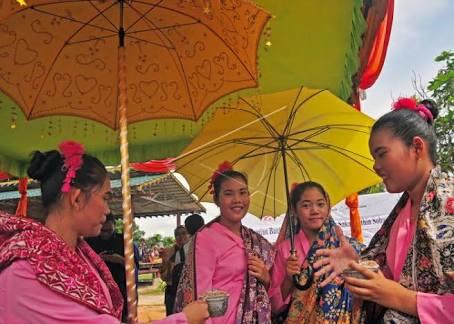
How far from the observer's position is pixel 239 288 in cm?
276

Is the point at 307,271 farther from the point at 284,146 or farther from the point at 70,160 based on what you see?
the point at 70,160

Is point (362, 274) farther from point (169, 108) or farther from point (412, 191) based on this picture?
point (169, 108)

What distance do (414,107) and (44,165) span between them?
1.47 metres

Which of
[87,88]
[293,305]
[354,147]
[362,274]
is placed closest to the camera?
[362,274]

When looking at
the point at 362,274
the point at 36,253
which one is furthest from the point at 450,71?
Result: the point at 36,253

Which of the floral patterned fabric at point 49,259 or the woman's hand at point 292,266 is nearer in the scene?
the floral patterned fabric at point 49,259

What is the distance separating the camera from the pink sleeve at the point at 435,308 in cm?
143

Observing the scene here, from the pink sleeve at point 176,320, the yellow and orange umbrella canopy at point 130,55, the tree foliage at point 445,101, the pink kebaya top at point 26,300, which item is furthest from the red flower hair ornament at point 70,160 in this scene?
the tree foliage at point 445,101

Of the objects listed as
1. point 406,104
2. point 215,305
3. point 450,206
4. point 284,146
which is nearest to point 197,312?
point 215,305

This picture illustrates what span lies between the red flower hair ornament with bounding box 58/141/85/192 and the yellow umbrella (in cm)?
150

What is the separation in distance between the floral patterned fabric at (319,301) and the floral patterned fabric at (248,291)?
0.17 meters

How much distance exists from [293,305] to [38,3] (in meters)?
2.19

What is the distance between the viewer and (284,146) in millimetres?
3512

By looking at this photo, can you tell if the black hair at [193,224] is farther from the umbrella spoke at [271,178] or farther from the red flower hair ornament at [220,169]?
the red flower hair ornament at [220,169]
